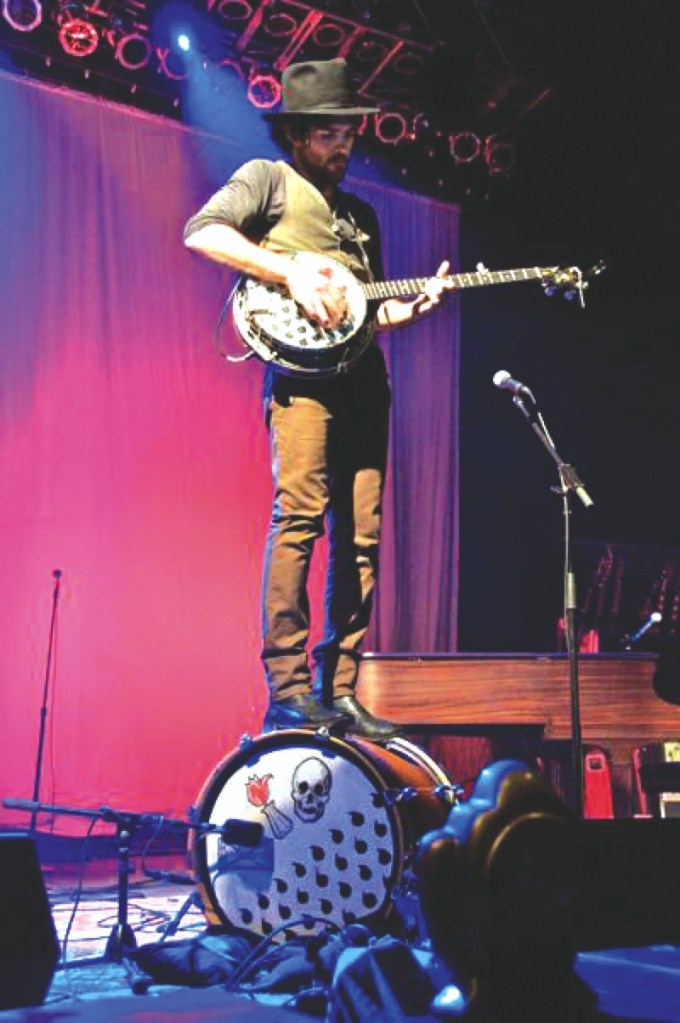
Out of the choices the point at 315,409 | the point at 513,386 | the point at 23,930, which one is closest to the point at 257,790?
the point at 23,930

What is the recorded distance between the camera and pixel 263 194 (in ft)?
11.4

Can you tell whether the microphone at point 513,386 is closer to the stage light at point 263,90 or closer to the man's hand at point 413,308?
the man's hand at point 413,308

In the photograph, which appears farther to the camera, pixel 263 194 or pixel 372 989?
pixel 263 194

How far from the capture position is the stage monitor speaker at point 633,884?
7.50ft

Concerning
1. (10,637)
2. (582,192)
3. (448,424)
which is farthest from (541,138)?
(10,637)

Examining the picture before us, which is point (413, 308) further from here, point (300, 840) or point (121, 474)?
point (121, 474)

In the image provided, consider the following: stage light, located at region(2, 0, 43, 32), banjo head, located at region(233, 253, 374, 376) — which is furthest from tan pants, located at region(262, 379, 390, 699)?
stage light, located at region(2, 0, 43, 32)

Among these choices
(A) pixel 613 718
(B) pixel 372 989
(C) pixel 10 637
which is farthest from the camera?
(C) pixel 10 637

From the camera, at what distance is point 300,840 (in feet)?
9.39

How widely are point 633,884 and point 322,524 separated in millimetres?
1508

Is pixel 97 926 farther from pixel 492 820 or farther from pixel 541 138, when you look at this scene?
pixel 541 138

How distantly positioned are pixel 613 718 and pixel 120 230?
4560 mm

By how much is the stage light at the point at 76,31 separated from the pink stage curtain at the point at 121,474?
1.21ft

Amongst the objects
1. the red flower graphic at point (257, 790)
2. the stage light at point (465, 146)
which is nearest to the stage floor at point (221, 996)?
the red flower graphic at point (257, 790)
